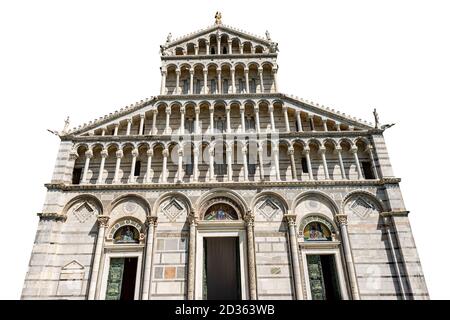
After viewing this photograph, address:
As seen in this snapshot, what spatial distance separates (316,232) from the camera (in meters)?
15.2

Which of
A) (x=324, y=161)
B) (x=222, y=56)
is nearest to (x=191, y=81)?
(x=222, y=56)

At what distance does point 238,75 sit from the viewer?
2008 cm

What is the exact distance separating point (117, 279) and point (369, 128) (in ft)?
46.5

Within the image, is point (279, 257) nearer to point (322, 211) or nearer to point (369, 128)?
point (322, 211)

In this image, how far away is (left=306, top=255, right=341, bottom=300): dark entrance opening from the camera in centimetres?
1385

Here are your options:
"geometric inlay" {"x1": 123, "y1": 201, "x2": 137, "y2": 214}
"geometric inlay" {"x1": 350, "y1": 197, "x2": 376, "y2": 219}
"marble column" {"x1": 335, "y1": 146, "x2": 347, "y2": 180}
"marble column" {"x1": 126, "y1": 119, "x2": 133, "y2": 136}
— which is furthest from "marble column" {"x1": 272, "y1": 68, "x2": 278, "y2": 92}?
"geometric inlay" {"x1": 123, "y1": 201, "x2": 137, "y2": 214}

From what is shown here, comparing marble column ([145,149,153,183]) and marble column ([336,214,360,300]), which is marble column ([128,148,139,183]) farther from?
marble column ([336,214,360,300])

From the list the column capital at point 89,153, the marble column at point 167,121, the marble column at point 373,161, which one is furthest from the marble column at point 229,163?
the marble column at point 373,161

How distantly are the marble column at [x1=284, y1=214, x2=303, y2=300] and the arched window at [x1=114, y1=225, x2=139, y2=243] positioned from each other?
6.83m

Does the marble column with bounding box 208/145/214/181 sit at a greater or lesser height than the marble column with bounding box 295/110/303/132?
lesser

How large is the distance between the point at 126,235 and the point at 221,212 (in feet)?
14.5

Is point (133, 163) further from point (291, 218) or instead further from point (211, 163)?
point (291, 218)

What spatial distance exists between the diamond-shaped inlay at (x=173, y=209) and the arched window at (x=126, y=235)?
160 centimetres

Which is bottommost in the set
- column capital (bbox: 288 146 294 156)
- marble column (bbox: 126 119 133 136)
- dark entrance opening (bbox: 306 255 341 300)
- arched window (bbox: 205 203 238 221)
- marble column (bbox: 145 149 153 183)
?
→ dark entrance opening (bbox: 306 255 341 300)
